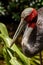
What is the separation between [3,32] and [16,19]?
1422 mm

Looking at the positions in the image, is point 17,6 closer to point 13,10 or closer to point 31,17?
point 13,10

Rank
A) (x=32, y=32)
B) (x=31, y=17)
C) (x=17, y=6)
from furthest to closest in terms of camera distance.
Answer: (x=17, y=6)
(x=32, y=32)
(x=31, y=17)

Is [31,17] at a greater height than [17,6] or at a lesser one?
greater

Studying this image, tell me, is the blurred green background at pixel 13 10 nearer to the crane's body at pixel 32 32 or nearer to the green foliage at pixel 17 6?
the green foliage at pixel 17 6

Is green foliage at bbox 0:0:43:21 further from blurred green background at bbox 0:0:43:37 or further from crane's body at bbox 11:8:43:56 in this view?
crane's body at bbox 11:8:43:56

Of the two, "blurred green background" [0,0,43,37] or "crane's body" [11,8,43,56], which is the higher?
"crane's body" [11,8,43,56]

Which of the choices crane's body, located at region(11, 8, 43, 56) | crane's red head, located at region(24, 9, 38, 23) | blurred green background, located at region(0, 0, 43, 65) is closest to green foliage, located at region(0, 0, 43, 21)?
blurred green background, located at region(0, 0, 43, 65)

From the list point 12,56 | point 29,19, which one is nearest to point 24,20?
point 29,19

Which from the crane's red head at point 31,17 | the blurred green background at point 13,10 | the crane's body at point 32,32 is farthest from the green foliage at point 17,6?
the crane's red head at point 31,17

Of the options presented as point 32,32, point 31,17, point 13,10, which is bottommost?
point 13,10

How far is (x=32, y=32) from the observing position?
263cm

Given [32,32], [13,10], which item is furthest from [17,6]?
[32,32]

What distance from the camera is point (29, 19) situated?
8.24 ft

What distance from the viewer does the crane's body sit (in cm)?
250
